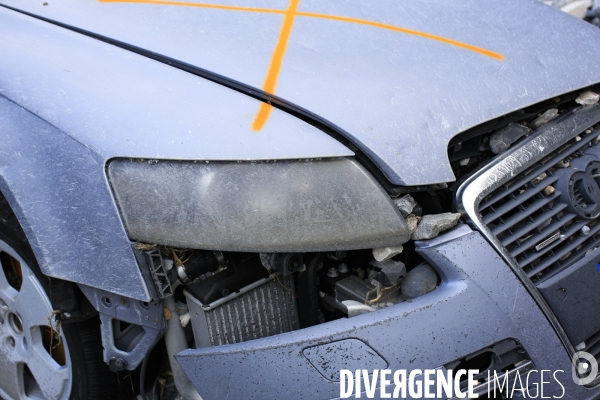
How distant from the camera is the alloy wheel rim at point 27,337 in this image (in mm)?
2193

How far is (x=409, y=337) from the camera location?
1.71 m

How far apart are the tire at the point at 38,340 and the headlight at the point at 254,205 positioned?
0.58m

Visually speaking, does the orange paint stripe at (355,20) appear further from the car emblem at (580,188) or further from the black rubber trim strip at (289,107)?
the car emblem at (580,188)

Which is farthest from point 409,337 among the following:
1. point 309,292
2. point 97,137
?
point 97,137

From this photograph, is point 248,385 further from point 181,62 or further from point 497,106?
point 497,106

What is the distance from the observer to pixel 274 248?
1.75 metres

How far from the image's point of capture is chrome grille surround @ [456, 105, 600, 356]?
1853mm

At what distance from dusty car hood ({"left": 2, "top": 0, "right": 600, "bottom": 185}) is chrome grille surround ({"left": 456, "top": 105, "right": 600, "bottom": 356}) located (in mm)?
99

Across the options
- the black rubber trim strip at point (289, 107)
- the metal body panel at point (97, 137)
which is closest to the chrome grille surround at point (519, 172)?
the black rubber trim strip at point (289, 107)

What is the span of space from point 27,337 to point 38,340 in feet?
0.13

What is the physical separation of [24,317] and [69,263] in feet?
1.72

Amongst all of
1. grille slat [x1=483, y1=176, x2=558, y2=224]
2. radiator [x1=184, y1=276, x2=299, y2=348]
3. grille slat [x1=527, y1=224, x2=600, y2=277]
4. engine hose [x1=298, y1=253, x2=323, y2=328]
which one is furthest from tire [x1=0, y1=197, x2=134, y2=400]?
grille slat [x1=527, y1=224, x2=600, y2=277]

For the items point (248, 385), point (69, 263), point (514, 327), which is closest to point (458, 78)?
point (514, 327)

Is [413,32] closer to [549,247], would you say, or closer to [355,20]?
[355,20]
